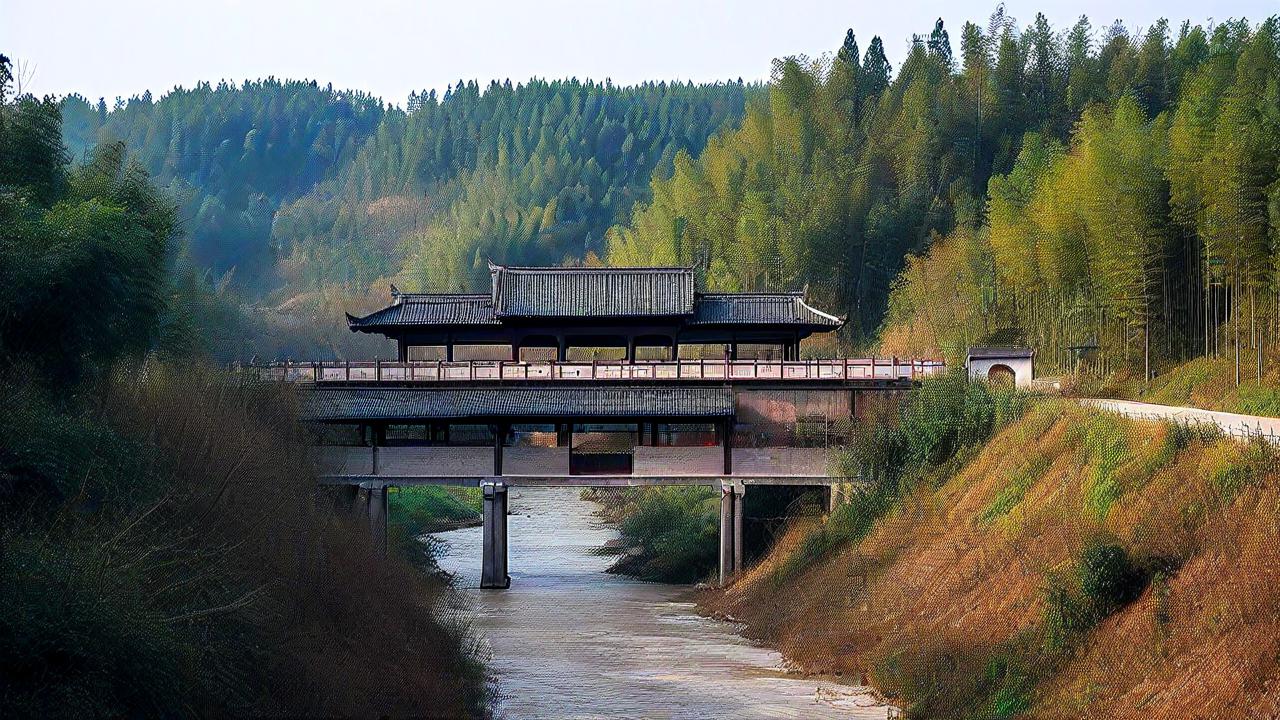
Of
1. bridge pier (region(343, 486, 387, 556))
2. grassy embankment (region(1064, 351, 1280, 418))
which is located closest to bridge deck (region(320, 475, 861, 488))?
bridge pier (region(343, 486, 387, 556))

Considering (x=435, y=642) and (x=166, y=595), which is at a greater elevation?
(x=166, y=595)

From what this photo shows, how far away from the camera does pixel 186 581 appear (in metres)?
18.5

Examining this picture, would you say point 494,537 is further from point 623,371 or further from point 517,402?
point 623,371

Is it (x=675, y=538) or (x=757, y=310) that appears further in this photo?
(x=675, y=538)

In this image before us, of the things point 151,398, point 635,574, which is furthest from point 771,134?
point 151,398

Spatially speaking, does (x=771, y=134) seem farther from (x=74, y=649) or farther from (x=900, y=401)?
(x=74, y=649)

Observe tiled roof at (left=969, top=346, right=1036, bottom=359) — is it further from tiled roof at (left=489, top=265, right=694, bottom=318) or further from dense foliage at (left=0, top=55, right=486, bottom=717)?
dense foliage at (left=0, top=55, right=486, bottom=717)

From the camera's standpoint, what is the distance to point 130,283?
26969mm

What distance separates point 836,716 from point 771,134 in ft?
193

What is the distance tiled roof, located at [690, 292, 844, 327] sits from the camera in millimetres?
42719

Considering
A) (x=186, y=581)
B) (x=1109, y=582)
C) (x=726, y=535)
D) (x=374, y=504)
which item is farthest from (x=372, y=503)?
(x=1109, y=582)

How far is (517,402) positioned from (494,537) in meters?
3.41

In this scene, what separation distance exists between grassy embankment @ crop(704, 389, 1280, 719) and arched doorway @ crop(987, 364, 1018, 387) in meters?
3.89

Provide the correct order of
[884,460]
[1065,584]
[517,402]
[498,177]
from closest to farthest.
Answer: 1. [1065,584]
2. [884,460]
3. [517,402]
4. [498,177]
